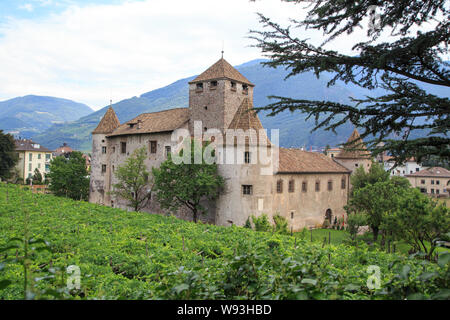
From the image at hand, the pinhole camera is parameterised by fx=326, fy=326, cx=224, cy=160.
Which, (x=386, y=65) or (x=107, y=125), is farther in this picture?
(x=107, y=125)

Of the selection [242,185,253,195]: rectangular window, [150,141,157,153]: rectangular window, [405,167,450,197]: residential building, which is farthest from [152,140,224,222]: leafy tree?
[405,167,450,197]: residential building

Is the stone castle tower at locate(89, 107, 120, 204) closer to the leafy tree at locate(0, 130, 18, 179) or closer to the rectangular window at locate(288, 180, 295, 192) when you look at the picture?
the leafy tree at locate(0, 130, 18, 179)

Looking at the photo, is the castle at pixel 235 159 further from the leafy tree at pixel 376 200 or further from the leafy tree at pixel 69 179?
the leafy tree at pixel 69 179

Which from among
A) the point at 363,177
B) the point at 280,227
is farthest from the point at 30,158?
the point at 280,227

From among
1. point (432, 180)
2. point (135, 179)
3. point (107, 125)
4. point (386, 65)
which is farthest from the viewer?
point (432, 180)

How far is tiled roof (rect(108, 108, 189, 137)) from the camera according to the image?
111ft

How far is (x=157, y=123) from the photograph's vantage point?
35969 millimetres

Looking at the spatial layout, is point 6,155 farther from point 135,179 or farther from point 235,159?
point 235,159

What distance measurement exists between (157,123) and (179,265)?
96.5ft

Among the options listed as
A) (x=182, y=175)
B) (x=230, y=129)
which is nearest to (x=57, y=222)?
(x=182, y=175)

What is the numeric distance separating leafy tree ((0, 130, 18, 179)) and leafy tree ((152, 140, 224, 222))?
36.4 metres

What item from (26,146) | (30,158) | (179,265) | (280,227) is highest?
(26,146)
